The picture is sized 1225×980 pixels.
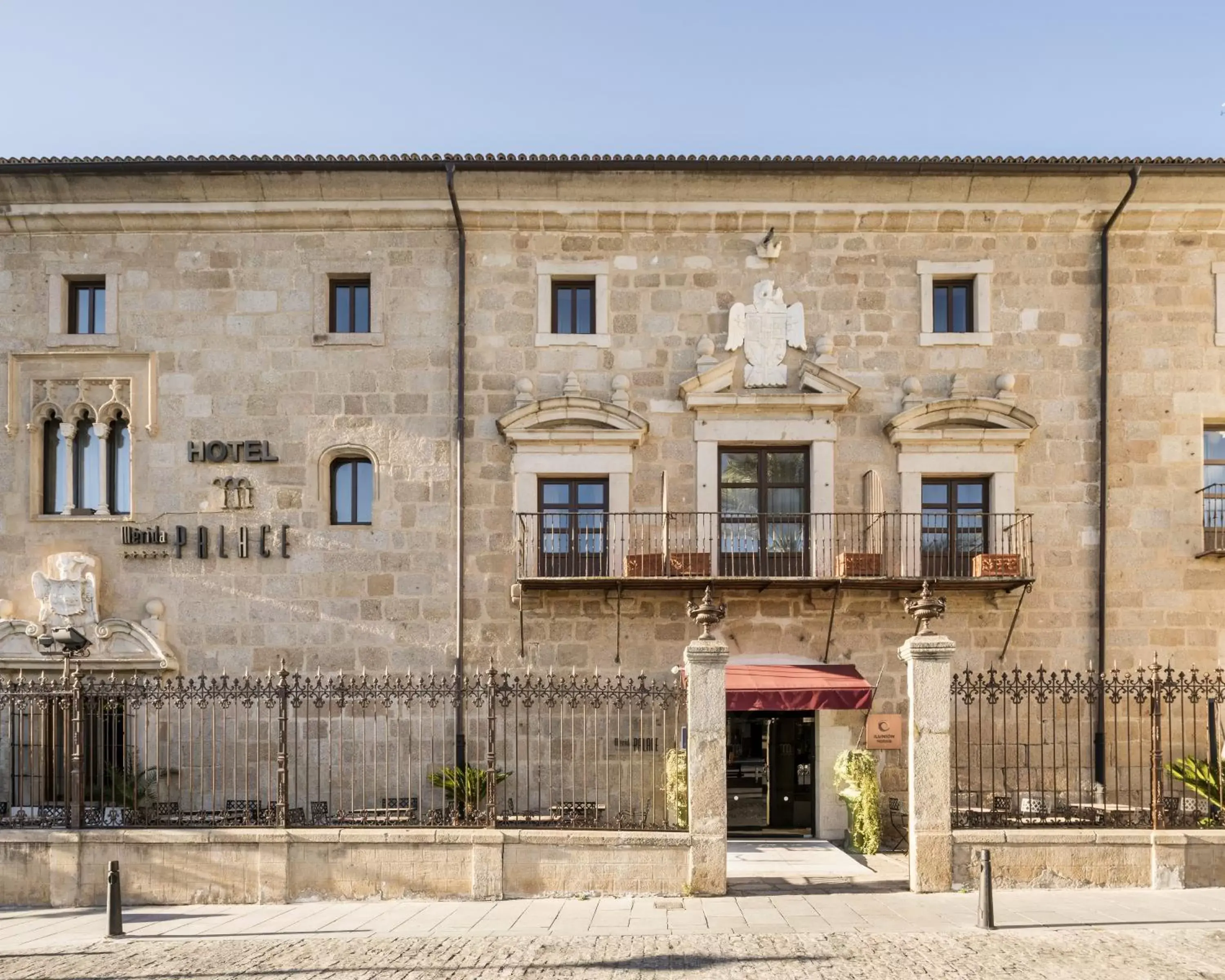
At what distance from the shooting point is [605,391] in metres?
15.7

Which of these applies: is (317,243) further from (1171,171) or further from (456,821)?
(1171,171)

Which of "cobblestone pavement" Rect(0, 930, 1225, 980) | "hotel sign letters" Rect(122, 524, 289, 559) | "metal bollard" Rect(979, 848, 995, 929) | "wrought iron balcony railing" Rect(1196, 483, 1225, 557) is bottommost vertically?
"cobblestone pavement" Rect(0, 930, 1225, 980)

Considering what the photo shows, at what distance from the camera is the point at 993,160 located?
595 inches

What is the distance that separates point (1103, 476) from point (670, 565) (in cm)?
670

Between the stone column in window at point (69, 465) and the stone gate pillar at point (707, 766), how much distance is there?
10263mm

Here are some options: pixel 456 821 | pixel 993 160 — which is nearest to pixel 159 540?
pixel 456 821

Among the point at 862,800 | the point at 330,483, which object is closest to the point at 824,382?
the point at 862,800

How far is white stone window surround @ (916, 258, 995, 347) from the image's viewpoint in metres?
15.7

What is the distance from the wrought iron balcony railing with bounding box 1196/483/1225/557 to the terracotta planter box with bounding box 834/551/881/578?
5079 millimetres

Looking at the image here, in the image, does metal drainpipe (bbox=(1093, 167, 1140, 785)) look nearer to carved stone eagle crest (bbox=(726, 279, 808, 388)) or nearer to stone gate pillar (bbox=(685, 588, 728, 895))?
carved stone eagle crest (bbox=(726, 279, 808, 388))

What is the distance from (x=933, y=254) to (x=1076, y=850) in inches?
348

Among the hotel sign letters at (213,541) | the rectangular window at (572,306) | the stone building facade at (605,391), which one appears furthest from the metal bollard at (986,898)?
the hotel sign letters at (213,541)

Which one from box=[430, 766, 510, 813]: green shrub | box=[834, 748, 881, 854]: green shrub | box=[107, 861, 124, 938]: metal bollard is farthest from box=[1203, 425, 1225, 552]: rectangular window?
box=[107, 861, 124, 938]: metal bollard

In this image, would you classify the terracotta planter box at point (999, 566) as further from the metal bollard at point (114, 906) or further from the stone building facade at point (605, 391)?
the metal bollard at point (114, 906)
